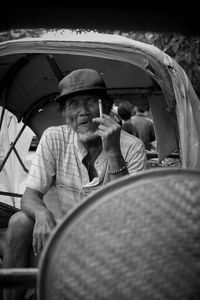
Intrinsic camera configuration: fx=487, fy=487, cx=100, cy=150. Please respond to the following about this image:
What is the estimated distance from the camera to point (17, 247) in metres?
3.11

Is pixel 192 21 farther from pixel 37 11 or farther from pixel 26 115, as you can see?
pixel 26 115

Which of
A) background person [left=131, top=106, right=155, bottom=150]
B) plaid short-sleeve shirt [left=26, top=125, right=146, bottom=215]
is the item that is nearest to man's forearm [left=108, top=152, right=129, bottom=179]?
plaid short-sleeve shirt [left=26, top=125, right=146, bottom=215]

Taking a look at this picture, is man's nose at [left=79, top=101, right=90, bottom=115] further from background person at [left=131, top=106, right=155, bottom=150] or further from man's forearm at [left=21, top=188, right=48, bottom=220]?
background person at [left=131, top=106, right=155, bottom=150]

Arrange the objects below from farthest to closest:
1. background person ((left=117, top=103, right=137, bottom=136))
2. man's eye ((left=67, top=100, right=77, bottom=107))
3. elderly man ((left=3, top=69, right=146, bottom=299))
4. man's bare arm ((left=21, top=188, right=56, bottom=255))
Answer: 1. background person ((left=117, top=103, right=137, bottom=136))
2. man's eye ((left=67, top=100, right=77, bottom=107))
3. elderly man ((left=3, top=69, right=146, bottom=299))
4. man's bare arm ((left=21, top=188, right=56, bottom=255))

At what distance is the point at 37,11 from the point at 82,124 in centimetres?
158

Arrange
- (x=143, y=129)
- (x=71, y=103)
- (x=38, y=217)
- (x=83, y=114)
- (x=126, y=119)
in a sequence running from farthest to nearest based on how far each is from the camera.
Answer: (x=126, y=119) < (x=143, y=129) < (x=71, y=103) < (x=83, y=114) < (x=38, y=217)

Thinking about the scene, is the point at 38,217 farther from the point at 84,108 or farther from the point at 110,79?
the point at 110,79

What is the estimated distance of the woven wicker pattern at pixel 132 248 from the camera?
4.77 feet

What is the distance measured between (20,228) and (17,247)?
0.12m

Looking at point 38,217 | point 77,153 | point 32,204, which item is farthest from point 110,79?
point 38,217

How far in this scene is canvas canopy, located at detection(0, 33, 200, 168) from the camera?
317 centimetres

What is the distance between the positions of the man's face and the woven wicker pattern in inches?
73.7

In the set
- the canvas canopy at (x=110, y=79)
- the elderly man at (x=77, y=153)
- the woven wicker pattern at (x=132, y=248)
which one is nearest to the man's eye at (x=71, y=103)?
the elderly man at (x=77, y=153)

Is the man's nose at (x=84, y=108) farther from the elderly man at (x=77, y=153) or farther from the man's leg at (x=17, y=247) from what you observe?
the man's leg at (x=17, y=247)
